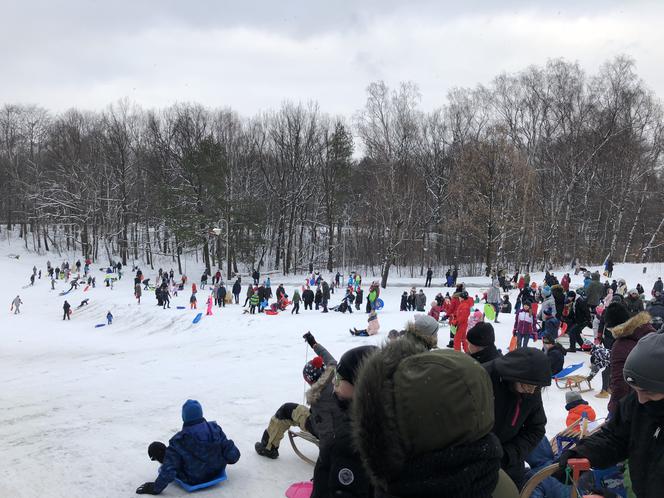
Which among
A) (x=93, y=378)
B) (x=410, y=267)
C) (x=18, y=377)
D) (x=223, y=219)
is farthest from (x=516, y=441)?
(x=410, y=267)

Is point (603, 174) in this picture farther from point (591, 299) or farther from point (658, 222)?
point (591, 299)

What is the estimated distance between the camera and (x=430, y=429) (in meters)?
1.43

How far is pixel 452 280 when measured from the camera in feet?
104

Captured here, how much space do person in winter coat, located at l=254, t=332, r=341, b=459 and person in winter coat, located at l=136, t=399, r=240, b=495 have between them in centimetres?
83

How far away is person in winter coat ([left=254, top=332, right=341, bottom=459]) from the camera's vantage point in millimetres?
4383

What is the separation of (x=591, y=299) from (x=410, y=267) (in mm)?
30831

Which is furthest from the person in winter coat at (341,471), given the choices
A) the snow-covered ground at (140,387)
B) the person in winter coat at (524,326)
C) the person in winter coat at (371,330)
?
the person in winter coat at (371,330)

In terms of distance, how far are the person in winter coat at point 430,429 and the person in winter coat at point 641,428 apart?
4.85 feet

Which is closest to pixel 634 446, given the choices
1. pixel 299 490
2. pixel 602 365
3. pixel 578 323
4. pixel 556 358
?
pixel 299 490

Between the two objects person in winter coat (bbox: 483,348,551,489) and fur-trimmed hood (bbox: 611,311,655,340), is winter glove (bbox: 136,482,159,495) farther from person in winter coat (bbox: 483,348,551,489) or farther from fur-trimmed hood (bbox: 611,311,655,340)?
fur-trimmed hood (bbox: 611,311,655,340)

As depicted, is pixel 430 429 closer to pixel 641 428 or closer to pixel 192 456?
pixel 641 428

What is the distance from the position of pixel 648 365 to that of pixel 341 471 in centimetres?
162

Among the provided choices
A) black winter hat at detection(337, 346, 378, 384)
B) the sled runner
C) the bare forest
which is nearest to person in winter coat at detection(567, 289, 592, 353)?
the sled runner

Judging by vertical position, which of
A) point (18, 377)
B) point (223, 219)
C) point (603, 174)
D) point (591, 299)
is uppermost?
point (603, 174)
